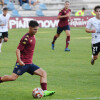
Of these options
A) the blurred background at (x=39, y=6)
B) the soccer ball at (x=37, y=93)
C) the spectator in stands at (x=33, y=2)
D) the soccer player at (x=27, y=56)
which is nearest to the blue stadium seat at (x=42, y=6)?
the blurred background at (x=39, y=6)

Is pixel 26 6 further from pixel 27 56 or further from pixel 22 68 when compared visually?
pixel 22 68

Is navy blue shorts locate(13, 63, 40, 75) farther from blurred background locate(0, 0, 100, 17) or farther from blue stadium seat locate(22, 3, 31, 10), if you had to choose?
blue stadium seat locate(22, 3, 31, 10)

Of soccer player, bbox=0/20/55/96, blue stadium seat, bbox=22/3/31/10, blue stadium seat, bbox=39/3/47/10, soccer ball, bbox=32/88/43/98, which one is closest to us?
soccer ball, bbox=32/88/43/98

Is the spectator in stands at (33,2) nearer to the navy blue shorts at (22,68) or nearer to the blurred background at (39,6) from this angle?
the blurred background at (39,6)

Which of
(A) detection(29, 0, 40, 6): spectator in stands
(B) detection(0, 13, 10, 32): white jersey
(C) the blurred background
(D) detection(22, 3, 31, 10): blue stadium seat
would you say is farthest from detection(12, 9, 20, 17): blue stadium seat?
(B) detection(0, 13, 10, 32): white jersey

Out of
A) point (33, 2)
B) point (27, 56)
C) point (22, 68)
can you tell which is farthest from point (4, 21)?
point (33, 2)

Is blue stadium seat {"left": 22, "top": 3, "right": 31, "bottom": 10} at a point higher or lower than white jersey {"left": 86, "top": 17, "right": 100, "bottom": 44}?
lower

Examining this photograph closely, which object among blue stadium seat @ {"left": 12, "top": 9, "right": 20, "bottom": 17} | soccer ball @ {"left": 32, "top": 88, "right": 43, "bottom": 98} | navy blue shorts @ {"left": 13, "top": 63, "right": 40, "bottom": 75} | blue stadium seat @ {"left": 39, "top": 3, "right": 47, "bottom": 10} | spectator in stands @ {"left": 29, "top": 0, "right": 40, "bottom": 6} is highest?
navy blue shorts @ {"left": 13, "top": 63, "right": 40, "bottom": 75}

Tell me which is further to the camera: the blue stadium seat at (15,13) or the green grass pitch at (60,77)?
the blue stadium seat at (15,13)

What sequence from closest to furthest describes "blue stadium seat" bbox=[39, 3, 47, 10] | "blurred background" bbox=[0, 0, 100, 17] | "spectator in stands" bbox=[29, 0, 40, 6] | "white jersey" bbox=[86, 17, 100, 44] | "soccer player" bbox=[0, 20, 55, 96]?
"soccer player" bbox=[0, 20, 55, 96]
"white jersey" bbox=[86, 17, 100, 44]
"blurred background" bbox=[0, 0, 100, 17]
"spectator in stands" bbox=[29, 0, 40, 6]
"blue stadium seat" bbox=[39, 3, 47, 10]

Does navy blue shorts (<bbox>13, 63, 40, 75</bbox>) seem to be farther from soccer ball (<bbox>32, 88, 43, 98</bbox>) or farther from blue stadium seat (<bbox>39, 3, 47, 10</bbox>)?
blue stadium seat (<bbox>39, 3, 47, 10</bbox>)

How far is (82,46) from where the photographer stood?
22078 mm

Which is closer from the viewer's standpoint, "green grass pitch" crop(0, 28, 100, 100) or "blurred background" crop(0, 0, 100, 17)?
"green grass pitch" crop(0, 28, 100, 100)

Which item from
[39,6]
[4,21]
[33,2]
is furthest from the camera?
[33,2]
